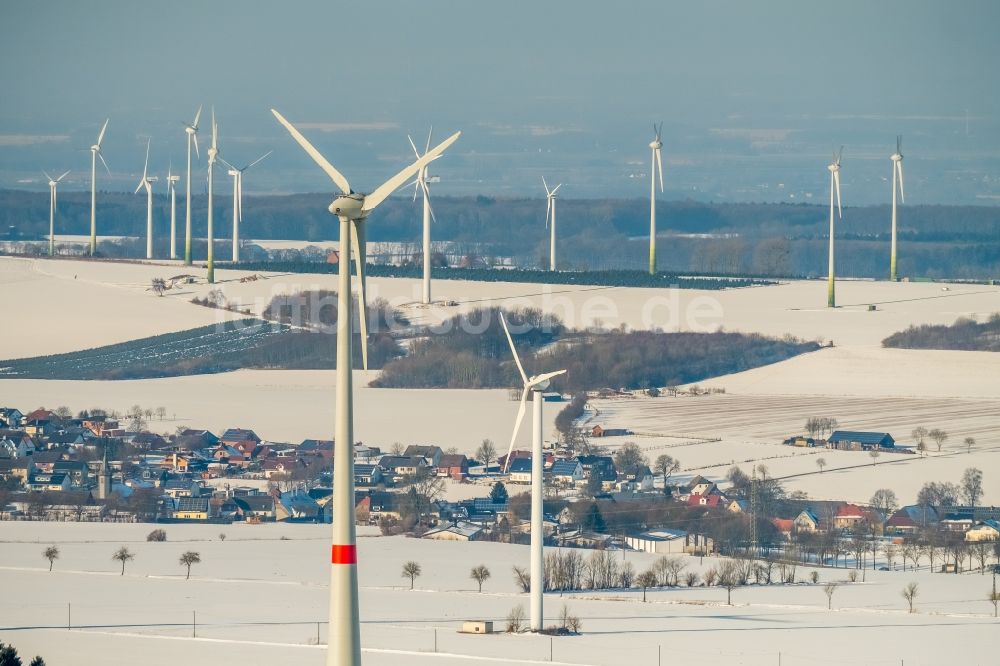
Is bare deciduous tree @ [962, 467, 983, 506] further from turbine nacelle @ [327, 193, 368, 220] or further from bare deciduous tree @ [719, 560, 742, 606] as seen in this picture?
turbine nacelle @ [327, 193, 368, 220]

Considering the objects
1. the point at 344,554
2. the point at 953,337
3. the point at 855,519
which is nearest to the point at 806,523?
the point at 855,519

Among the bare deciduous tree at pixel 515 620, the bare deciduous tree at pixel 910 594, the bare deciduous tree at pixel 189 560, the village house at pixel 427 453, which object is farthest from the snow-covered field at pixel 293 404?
the bare deciduous tree at pixel 515 620

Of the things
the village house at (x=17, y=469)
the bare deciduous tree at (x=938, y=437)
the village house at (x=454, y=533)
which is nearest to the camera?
the village house at (x=454, y=533)

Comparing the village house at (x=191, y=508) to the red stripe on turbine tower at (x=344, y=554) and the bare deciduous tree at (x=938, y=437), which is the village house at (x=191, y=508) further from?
the red stripe on turbine tower at (x=344, y=554)

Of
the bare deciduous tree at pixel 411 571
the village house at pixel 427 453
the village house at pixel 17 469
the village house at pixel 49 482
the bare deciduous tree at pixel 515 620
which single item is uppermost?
the village house at pixel 427 453

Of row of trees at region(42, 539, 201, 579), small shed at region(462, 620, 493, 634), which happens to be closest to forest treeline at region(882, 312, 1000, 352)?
row of trees at region(42, 539, 201, 579)
